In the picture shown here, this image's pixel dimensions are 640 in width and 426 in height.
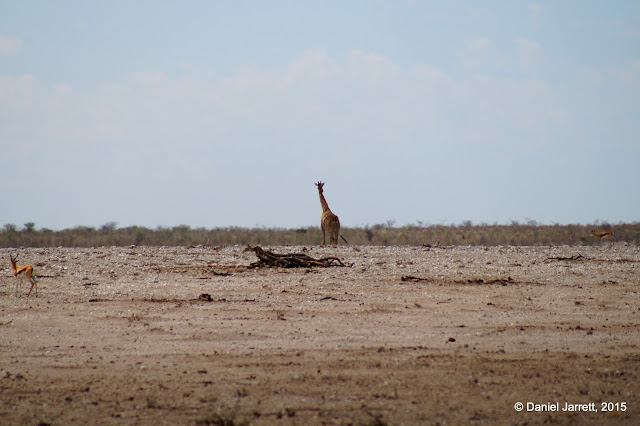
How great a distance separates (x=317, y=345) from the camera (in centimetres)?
876

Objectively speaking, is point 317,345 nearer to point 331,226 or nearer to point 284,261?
point 284,261

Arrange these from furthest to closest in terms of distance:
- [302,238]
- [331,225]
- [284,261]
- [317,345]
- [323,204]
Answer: [302,238], [323,204], [331,225], [284,261], [317,345]

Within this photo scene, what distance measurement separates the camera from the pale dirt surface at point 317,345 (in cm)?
673

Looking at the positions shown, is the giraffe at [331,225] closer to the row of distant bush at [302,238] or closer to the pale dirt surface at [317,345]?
the row of distant bush at [302,238]

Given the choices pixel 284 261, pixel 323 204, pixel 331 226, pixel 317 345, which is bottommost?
pixel 317 345

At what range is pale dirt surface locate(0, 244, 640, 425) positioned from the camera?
22.1ft

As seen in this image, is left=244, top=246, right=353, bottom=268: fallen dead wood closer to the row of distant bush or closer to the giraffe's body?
the giraffe's body

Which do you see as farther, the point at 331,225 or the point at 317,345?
the point at 331,225

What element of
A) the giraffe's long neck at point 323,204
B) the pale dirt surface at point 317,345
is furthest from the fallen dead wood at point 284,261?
the giraffe's long neck at point 323,204

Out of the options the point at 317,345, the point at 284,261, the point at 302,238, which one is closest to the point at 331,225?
the point at 302,238

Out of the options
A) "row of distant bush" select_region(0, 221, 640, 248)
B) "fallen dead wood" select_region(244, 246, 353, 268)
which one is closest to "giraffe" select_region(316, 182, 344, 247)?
"row of distant bush" select_region(0, 221, 640, 248)

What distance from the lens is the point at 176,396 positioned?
22.9 feet

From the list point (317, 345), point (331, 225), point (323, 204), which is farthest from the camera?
point (323, 204)

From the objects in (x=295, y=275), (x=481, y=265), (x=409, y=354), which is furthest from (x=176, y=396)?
(x=481, y=265)
